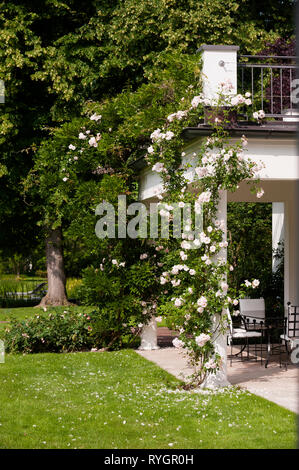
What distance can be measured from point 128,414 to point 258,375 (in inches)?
120

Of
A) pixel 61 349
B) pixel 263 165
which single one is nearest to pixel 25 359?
pixel 61 349

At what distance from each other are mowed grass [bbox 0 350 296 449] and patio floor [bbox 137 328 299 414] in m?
0.26

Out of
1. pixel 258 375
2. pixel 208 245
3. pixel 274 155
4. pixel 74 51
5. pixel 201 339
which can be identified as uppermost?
pixel 74 51

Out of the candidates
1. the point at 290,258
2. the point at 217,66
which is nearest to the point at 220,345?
the point at 217,66

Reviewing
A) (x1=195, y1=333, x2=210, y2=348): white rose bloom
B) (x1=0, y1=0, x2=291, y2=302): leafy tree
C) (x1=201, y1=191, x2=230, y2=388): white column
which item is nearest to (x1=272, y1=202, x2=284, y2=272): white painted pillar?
(x1=0, y1=0, x2=291, y2=302): leafy tree

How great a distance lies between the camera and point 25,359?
11586 mm

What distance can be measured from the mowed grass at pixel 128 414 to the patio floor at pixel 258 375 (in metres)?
0.26

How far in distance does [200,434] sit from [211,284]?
2.35 meters

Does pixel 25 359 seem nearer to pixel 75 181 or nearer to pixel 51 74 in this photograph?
pixel 75 181

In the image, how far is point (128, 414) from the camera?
7359 millimetres

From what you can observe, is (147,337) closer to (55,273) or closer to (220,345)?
(220,345)

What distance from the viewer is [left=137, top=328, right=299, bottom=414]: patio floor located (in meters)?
8.22

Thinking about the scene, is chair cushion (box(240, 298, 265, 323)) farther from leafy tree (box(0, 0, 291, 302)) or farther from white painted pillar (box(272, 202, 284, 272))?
leafy tree (box(0, 0, 291, 302))
